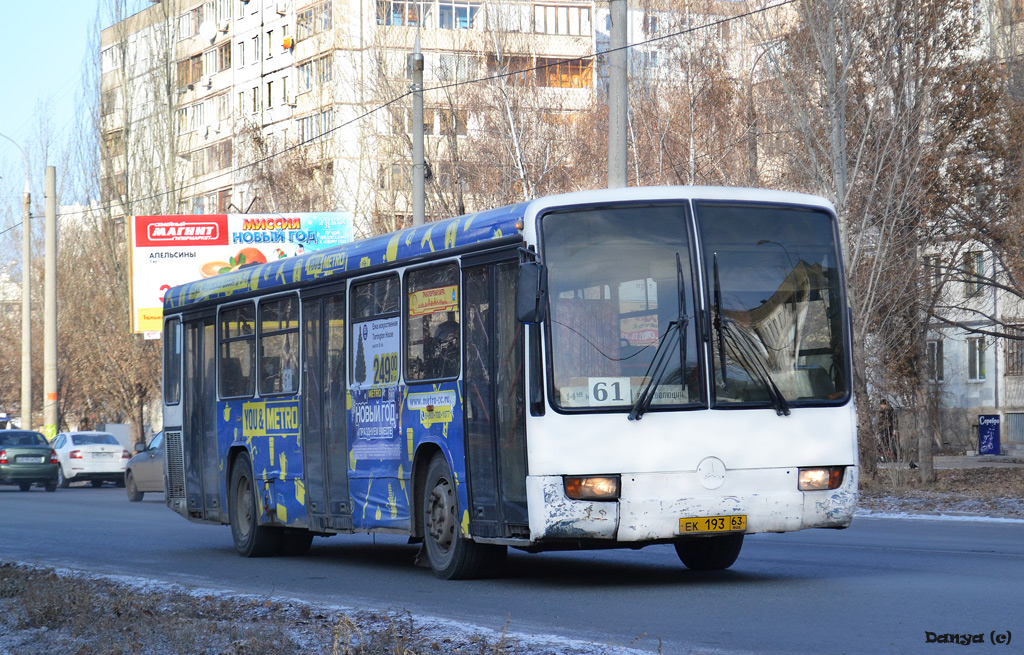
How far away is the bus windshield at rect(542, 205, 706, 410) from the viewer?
422 inches

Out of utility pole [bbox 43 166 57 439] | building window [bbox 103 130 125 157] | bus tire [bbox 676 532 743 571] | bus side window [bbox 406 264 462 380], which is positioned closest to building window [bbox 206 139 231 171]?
building window [bbox 103 130 125 157]

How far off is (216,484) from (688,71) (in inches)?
933

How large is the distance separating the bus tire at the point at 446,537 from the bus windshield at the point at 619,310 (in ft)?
5.61

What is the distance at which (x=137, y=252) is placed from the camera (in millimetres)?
44188

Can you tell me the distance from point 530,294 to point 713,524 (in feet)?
6.58

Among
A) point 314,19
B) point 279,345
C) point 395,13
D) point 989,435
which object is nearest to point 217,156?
point 314,19

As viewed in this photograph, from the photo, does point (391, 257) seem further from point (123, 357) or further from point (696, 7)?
point (123, 357)

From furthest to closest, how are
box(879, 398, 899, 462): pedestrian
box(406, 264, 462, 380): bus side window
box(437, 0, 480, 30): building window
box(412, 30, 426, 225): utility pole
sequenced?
box(437, 0, 480, 30): building window
box(879, 398, 899, 462): pedestrian
box(412, 30, 426, 225): utility pole
box(406, 264, 462, 380): bus side window

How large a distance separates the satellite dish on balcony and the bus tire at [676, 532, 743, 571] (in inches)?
2832

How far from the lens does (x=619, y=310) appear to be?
35.4 feet

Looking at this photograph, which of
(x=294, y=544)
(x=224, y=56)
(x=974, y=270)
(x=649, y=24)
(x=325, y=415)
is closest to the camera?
(x=325, y=415)

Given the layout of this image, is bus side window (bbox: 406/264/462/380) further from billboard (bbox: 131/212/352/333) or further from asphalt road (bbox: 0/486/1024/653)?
billboard (bbox: 131/212/352/333)

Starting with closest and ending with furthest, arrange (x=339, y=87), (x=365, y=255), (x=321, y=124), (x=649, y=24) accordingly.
Answer: (x=365, y=255)
(x=649, y=24)
(x=321, y=124)
(x=339, y=87)

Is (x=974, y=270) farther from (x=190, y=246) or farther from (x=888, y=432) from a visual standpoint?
(x=190, y=246)
